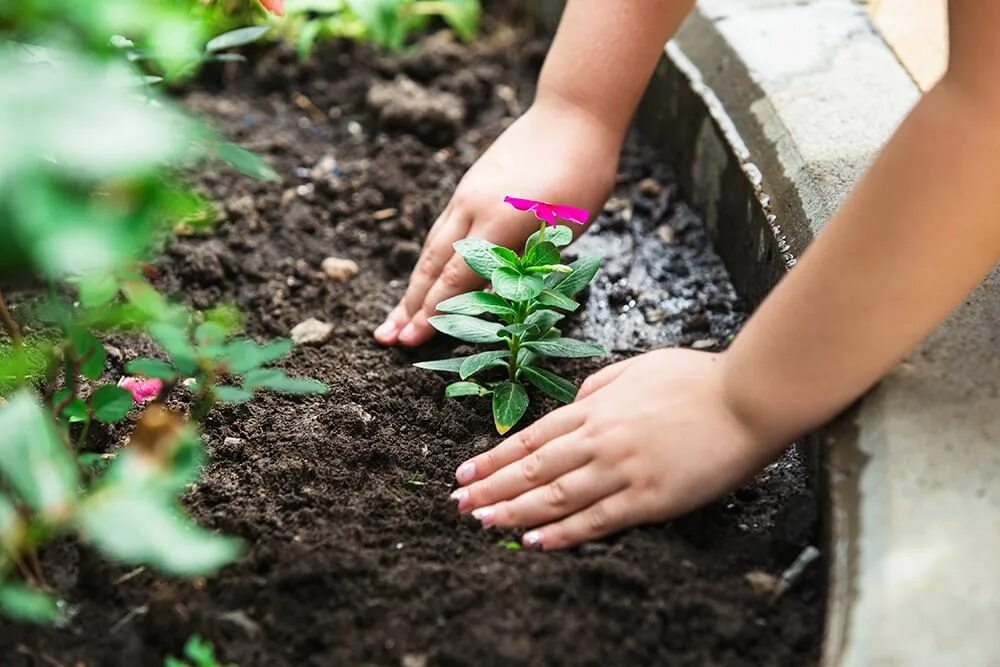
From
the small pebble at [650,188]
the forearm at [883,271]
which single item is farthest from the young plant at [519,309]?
the small pebble at [650,188]

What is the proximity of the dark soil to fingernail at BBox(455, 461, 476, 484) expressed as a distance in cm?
3

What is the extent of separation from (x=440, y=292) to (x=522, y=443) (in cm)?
40

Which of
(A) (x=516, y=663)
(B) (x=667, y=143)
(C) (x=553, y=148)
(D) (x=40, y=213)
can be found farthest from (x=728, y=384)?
(B) (x=667, y=143)

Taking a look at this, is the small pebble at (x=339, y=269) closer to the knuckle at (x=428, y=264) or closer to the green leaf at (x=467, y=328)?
the knuckle at (x=428, y=264)

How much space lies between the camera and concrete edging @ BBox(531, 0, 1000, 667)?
44.1 inches

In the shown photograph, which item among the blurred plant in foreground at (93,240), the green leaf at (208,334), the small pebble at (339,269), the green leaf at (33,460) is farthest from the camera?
the small pebble at (339,269)

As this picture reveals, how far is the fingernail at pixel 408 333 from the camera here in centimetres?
181

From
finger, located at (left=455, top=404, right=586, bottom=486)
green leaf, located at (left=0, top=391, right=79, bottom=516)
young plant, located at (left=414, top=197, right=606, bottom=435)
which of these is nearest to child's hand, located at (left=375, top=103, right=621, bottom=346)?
young plant, located at (left=414, top=197, right=606, bottom=435)

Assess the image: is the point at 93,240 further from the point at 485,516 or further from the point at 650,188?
→ the point at 650,188

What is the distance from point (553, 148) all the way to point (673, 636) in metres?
0.85

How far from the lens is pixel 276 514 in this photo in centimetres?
146

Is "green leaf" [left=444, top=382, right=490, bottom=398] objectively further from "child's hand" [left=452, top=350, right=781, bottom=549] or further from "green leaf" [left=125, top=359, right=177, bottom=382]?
"green leaf" [left=125, top=359, right=177, bottom=382]

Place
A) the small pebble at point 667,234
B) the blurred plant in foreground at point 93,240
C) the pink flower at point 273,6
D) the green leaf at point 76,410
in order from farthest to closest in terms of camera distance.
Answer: the small pebble at point 667,234 → the pink flower at point 273,6 → the green leaf at point 76,410 → the blurred plant in foreground at point 93,240

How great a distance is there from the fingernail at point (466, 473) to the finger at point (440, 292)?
32 cm
